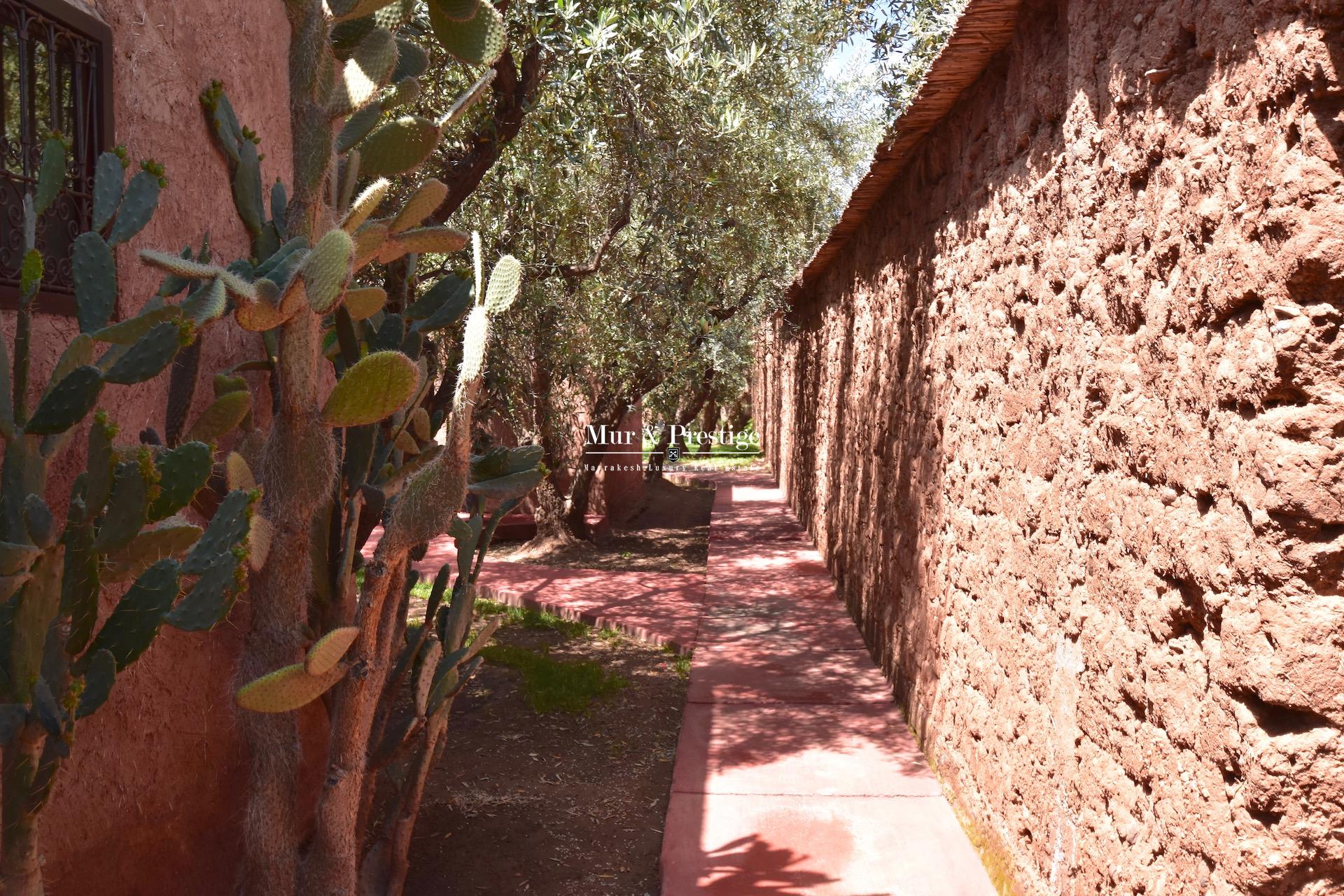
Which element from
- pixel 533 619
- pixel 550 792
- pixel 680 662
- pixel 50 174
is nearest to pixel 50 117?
pixel 50 174

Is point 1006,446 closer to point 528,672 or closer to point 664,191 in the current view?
point 528,672

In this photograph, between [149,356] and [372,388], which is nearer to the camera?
[149,356]

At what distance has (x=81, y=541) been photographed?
205 cm

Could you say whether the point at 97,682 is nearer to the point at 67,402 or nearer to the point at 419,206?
the point at 67,402

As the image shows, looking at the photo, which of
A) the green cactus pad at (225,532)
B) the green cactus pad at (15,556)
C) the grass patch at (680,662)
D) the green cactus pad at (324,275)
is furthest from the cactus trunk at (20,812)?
the grass patch at (680,662)

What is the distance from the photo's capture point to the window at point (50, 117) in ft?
8.70

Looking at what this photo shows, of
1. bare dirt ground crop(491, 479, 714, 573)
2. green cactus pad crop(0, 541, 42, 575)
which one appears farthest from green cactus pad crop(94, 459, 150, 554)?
bare dirt ground crop(491, 479, 714, 573)

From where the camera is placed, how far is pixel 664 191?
8.05 meters

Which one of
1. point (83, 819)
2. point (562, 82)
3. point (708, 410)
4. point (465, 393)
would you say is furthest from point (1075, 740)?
point (708, 410)

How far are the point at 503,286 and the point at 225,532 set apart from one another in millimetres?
1138

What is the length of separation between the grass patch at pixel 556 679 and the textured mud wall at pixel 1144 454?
6.95 ft

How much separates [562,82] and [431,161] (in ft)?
3.20

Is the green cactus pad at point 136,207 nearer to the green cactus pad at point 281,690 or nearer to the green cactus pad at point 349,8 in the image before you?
the green cactus pad at point 349,8

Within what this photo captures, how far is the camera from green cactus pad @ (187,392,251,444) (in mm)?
2742
